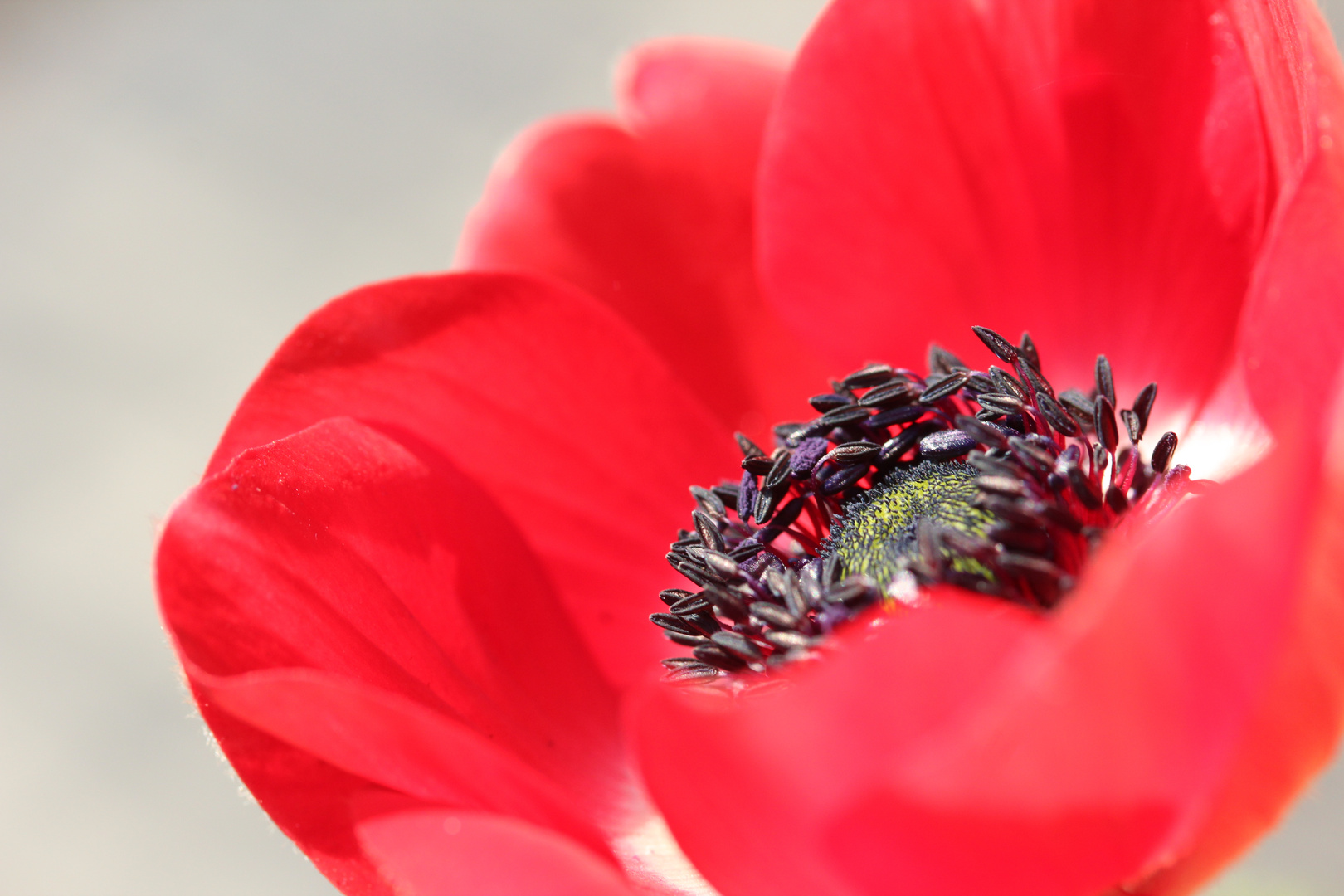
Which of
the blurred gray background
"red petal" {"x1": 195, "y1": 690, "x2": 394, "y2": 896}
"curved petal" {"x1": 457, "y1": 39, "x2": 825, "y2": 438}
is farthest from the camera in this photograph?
the blurred gray background

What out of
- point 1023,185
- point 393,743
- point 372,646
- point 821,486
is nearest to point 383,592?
point 372,646

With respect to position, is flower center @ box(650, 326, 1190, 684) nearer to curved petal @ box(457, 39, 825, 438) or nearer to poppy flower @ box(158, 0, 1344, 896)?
poppy flower @ box(158, 0, 1344, 896)

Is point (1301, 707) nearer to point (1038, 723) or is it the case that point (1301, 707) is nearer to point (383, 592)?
point (1038, 723)

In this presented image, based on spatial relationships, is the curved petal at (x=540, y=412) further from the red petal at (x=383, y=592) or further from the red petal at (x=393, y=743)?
the red petal at (x=393, y=743)

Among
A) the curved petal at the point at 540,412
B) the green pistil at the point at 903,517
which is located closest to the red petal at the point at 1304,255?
the green pistil at the point at 903,517

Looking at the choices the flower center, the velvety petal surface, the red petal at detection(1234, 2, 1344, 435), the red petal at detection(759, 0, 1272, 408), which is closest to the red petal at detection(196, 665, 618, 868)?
the velvety petal surface

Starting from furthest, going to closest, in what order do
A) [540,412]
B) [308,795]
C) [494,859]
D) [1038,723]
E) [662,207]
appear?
1. [662,207]
2. [540,412]
3. [308,795]
4. [494,859]
5. [1038,723]
